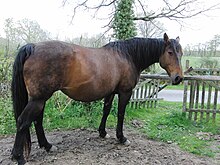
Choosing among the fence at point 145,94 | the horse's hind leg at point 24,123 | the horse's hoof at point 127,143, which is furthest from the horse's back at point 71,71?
the fence at point 145,94

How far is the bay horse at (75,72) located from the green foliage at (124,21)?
3.69m

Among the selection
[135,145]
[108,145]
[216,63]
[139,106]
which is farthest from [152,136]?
[216,63]

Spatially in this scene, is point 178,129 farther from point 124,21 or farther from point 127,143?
point 124,21

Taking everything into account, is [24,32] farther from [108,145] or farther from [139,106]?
[108,145]

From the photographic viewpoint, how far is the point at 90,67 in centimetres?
309

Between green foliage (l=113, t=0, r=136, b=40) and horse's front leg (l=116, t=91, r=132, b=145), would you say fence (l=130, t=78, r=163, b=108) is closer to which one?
green foliage (l=113, t=0, r=136, b=40)

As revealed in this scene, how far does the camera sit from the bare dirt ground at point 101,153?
3.07m

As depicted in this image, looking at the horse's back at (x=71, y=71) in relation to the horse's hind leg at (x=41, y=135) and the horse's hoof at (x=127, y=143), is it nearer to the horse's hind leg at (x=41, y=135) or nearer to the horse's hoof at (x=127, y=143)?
the horse's hind leg at (x=41, y=135)

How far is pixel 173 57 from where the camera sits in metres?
3.51

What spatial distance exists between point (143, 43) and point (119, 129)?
1442 mm

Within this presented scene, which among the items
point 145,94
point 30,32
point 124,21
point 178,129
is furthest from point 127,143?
point 30,32

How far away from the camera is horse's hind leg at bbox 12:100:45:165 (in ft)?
9.06

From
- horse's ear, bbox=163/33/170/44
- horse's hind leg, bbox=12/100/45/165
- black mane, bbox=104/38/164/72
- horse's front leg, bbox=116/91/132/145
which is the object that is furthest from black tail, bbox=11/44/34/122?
horse's ear, bbox=163/33/170/44

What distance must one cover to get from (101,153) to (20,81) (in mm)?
1516
